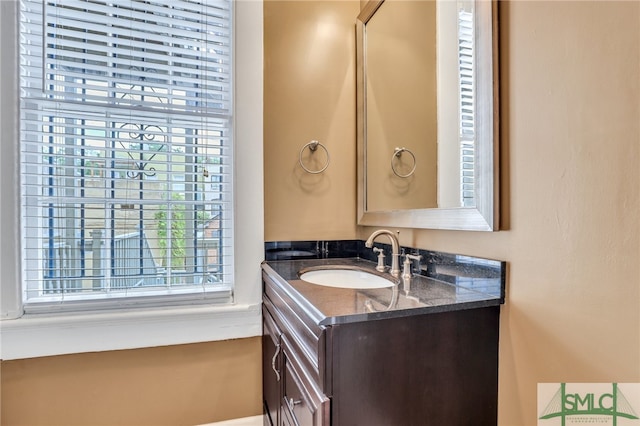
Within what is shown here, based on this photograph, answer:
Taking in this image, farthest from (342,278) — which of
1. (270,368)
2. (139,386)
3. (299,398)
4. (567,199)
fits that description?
(139,386)

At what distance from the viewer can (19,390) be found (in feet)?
4.54

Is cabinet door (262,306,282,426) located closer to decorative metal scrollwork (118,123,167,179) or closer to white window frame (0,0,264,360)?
white window frame (0,0,264,360)

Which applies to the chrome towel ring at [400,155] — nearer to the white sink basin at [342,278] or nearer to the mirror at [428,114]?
the mirror at [428,114]

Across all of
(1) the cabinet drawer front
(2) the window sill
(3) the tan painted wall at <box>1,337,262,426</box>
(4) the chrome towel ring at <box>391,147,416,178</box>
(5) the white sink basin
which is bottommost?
(3) the tan painted wall at <box>1,337,262,426</box>

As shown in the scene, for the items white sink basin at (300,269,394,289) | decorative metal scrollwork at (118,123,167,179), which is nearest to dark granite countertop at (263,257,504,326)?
white sink basin at (300,269,394,289)

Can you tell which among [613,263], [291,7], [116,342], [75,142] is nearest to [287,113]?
[291,7]

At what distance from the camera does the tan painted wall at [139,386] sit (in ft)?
4.57

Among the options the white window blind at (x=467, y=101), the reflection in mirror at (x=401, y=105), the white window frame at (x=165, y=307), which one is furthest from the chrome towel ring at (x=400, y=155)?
the white window frame at (x=165, y=307)

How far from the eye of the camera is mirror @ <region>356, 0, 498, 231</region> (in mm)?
1006

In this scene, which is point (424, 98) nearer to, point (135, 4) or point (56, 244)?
point (135, 4)

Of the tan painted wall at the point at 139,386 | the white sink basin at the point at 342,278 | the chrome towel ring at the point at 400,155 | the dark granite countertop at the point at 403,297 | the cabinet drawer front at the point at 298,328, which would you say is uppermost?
the chrome towel ring at the point at 400,155

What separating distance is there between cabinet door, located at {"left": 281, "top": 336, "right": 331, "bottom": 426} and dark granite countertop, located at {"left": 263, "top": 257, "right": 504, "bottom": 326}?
0.62 feet

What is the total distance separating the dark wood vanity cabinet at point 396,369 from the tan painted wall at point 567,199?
0.08m

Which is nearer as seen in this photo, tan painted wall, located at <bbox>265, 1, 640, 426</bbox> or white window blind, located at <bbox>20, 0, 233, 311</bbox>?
tan painted wall, located at <bbox>265, 1, 640, 426</bbox>
